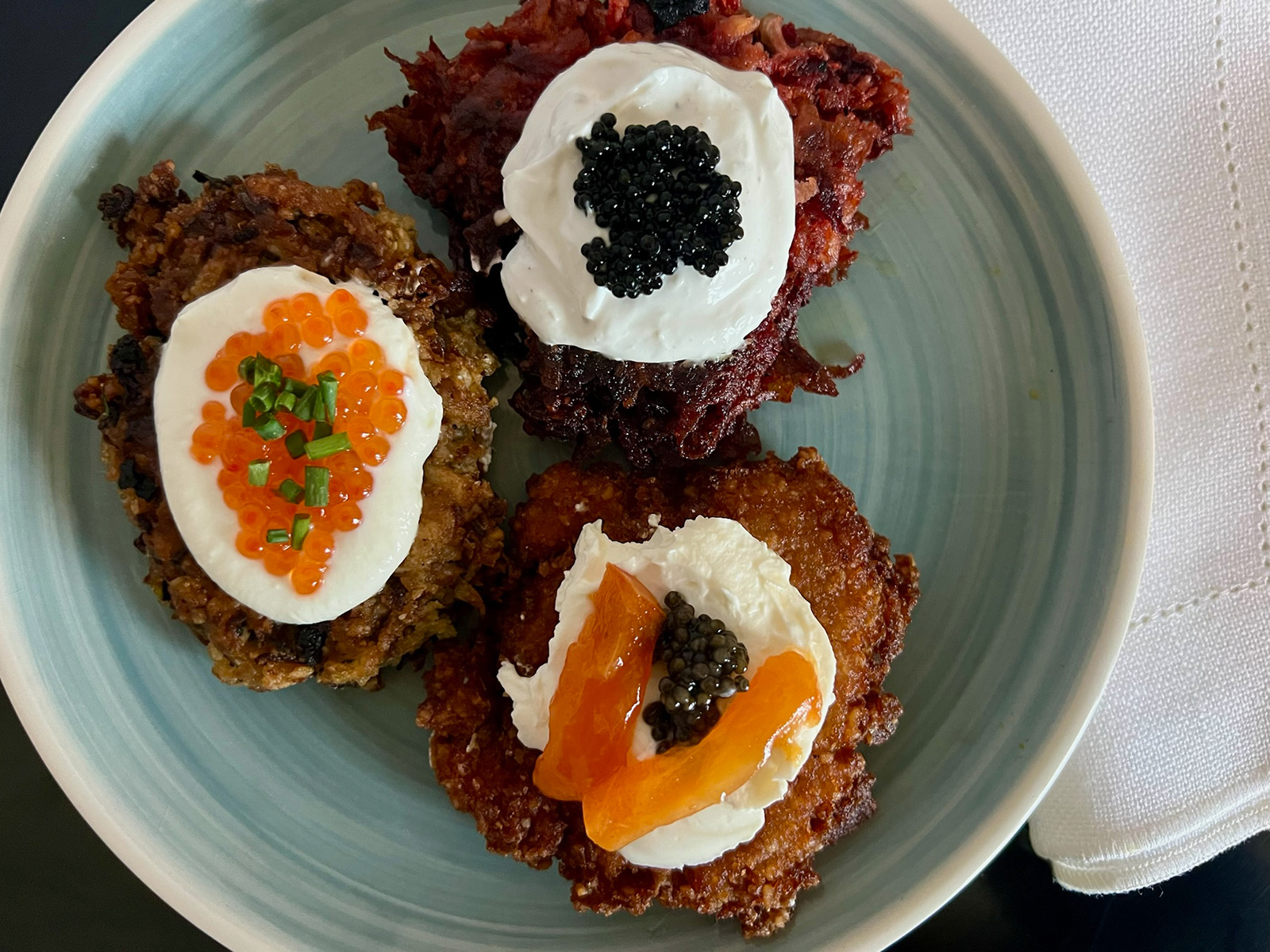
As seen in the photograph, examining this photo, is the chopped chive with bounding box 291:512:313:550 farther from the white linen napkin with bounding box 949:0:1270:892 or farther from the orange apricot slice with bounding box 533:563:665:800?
the white linen napkin with bounding box 949:0:1270:892

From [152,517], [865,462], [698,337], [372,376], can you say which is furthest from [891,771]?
[152,517]

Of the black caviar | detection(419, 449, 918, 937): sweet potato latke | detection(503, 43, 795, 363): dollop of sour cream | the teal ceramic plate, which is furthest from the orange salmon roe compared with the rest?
the black caviar

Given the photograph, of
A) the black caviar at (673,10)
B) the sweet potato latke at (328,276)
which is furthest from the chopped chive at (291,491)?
the black caviar at (673,10)

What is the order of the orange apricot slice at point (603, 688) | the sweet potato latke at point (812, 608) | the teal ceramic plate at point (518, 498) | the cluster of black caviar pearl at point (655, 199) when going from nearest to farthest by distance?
the cluster of black caviar pearl at point (655, 199), the orange apricot slice at point (603, 688), the sweet potato latke at point (812, 608), the teal ceramic plate at point (518, 498)

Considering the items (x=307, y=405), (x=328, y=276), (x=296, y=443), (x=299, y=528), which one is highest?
(x=328, y=276)

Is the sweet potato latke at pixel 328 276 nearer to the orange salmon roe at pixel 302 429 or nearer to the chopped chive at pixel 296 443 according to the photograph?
the orange salmon roe at pixel 302 429

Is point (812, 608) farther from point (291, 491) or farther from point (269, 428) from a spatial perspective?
point (269, 428)

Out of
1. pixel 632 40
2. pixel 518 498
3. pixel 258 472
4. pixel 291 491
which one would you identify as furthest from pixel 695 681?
pixel 632 40

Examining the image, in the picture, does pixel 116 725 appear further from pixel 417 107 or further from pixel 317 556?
pixel 417 107
